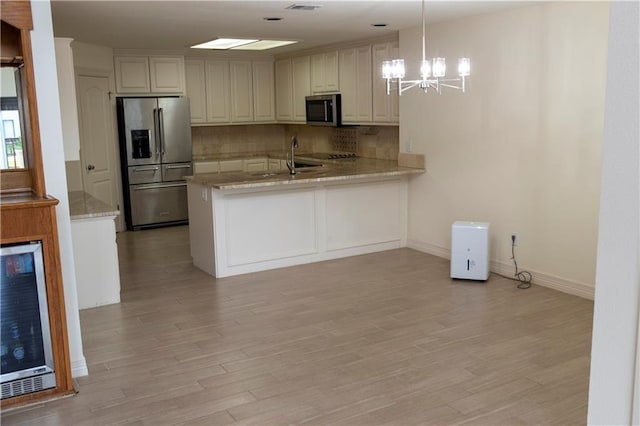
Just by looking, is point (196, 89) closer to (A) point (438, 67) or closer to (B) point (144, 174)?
(B) point (144, 174)

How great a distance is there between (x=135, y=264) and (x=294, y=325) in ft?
8.46

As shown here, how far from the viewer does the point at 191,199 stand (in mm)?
5980

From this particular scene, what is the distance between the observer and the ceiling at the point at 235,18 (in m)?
4.59

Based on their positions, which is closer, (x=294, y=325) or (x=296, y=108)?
(x=294, y=325)

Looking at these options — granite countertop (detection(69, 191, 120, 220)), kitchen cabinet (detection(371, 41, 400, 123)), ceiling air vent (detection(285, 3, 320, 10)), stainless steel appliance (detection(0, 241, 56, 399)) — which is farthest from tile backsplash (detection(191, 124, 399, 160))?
stainless steel appliance (detection(0, 241, 56, 399))

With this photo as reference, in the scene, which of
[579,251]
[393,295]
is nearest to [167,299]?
[393,295]

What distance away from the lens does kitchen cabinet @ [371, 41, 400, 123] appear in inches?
261

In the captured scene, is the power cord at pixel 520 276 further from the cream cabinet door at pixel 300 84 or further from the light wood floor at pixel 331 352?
the cream cabinet door at pixel 300 84

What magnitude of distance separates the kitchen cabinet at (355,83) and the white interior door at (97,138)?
3059 millimetres

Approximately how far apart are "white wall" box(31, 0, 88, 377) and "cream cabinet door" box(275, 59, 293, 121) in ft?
18.4

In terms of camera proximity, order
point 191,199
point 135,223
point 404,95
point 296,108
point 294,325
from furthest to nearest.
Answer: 1. point 296,108
2. point 135,223
3. point 404,95
4. point 191,199
5. point 294,325

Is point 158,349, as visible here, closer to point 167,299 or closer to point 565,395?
point 167,299

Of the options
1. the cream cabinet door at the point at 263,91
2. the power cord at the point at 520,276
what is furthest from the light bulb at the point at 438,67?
the cream cabinet door at the point at 263,91

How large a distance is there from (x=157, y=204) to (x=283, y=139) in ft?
8.63
